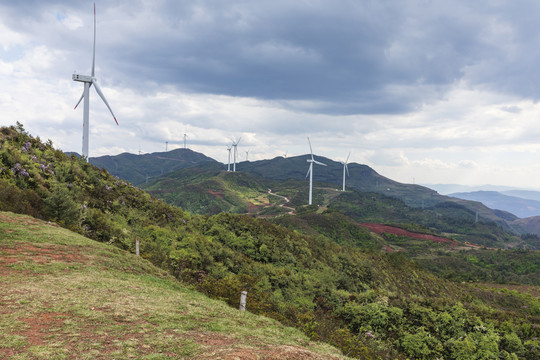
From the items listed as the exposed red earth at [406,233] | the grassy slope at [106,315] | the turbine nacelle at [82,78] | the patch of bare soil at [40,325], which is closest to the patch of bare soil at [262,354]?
the grassy slope at [106,315]

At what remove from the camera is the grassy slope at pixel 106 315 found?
31.8ft

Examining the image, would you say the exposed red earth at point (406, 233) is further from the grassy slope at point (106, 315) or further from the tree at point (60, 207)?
the grassy slope at point (106, 315)

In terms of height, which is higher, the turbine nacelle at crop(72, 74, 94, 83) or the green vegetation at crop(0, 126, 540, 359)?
the turbine nacelle at crop(72, 74, 94, 83)

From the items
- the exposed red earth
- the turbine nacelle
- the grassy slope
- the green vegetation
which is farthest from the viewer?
the exposed red earth

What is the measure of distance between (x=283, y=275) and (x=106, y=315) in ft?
72.0

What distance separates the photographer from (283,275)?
32.0m

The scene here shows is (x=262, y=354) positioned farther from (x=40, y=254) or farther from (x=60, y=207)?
(x=60, y=207)

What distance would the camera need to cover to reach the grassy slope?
9.68 m

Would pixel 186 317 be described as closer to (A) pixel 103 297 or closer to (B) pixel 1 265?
(A) pixel 103 297

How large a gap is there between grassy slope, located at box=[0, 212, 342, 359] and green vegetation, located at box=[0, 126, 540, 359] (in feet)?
4.32

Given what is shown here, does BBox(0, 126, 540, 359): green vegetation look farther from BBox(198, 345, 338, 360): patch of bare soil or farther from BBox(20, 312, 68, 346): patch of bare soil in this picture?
BBox(198, 345, 338, 360): patch of bare soil

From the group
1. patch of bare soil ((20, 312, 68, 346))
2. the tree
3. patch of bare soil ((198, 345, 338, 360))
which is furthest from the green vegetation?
patch of bare soil ((198, 345, 338, 360))

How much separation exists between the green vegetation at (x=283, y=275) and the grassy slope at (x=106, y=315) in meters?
1.32

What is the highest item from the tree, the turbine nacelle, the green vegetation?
the turbine nacelle
